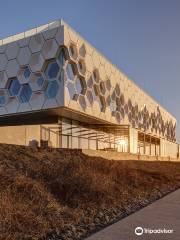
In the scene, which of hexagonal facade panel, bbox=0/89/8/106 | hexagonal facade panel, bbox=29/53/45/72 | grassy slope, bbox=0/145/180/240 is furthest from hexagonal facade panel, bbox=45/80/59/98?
grassy slope, bbox=0/145/180/240

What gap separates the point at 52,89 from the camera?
25000 mm

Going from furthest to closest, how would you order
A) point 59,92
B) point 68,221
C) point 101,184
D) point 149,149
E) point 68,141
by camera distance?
point 149,149 → point 68,141 → point 59,92 → point 101,184 → point 68,221

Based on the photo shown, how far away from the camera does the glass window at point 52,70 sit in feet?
81.8

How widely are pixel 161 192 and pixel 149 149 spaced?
39.6 m

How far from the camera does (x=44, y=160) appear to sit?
32.7 ft

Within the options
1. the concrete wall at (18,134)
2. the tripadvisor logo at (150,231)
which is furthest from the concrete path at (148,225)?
the concrete wall at (18,134)

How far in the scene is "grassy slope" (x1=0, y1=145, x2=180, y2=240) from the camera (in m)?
5.32

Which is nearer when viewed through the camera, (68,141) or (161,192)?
(161,192)

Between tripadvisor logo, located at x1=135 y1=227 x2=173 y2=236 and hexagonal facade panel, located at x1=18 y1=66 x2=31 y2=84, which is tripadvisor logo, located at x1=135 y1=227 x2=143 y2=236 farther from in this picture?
hexagonal facade panel, located at x1=18 y1=66 x2=31 y2=84

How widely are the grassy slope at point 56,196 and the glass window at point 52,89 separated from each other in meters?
14.0

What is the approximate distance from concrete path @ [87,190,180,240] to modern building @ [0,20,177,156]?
1266 centimetres

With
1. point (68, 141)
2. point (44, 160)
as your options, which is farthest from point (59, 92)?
point (44, 160)

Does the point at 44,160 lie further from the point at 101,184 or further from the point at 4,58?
the point at 4,58

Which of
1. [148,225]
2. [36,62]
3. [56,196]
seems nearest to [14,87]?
[36,62]
